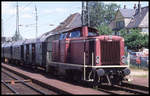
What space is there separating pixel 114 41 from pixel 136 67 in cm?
1574

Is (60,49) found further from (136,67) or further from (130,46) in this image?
(130,46)

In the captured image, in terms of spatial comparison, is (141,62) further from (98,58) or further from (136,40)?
(98,58)

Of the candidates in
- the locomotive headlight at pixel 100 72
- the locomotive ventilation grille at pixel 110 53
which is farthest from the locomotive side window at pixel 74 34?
the locomotive headlight at pixel 100 72

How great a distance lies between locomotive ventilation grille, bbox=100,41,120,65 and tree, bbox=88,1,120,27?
68.4 meters

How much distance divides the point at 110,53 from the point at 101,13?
74.4 metres

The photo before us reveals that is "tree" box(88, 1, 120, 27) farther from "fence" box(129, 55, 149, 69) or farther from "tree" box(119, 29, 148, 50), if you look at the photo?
"fence" box(129, 55, 149, 69)

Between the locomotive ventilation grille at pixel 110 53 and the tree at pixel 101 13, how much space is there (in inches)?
2692

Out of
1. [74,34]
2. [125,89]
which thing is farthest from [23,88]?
[125,89]

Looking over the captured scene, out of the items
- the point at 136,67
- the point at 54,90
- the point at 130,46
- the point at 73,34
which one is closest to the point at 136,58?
the point at 136,67

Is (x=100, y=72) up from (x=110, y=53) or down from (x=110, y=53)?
down

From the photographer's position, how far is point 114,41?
630 inches

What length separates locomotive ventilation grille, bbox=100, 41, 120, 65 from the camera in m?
15.9

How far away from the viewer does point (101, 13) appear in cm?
8944

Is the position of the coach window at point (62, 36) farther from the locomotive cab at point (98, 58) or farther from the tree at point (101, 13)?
the tree at point (101, 13)
